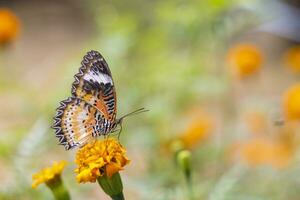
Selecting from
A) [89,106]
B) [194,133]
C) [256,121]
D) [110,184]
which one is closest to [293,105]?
[256,121]

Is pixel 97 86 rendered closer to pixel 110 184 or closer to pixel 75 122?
pixel 75 122

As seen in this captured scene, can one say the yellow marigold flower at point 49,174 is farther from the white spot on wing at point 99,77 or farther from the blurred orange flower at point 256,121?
the blurred orange flower at point 256,121

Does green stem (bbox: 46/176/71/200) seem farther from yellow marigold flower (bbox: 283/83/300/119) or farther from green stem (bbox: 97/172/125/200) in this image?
yellow marigold flower (bbox: 283/83/300/119)

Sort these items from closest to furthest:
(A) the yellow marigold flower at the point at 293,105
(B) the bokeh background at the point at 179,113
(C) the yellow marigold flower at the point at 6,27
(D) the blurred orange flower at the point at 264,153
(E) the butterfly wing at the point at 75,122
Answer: (E) the butterfly wing at the point at 75,122 → (B) the bokeh background at the point at 179,113 → (A) the yellow marigold flower at the point at 293,105 → (D) the blurred orange flower at the point at 264,153 → (C) the yellow marigold flower at the point at 6,27

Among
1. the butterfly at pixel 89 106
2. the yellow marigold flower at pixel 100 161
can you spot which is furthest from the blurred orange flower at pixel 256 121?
the yellow marigold flower at pixel 100 161

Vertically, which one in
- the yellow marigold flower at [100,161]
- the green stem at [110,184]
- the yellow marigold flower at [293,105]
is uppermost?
the yellow marigold flower at [293,105]

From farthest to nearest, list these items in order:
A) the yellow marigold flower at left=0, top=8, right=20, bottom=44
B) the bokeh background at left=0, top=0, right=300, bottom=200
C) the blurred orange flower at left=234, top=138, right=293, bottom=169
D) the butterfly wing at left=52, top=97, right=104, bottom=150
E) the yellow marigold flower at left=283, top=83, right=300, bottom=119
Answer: the yellow marigold flower at left=0, top=8, right=20, bottom=44 → the blurred orange flower at left=234, top=138, right=293, bottom=169 → the yellow marigold flower at left=283, top=83, right=300, bottom=119 → the bokeh background at left=0, top=0, right=300, bottom=200 → the butterfly wing at left=52, top=97, right=104, bottom=150

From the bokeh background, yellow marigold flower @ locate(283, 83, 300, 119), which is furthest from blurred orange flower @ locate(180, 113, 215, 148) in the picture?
yellow marigold flower @ locate(283, 83, 300, 119)
